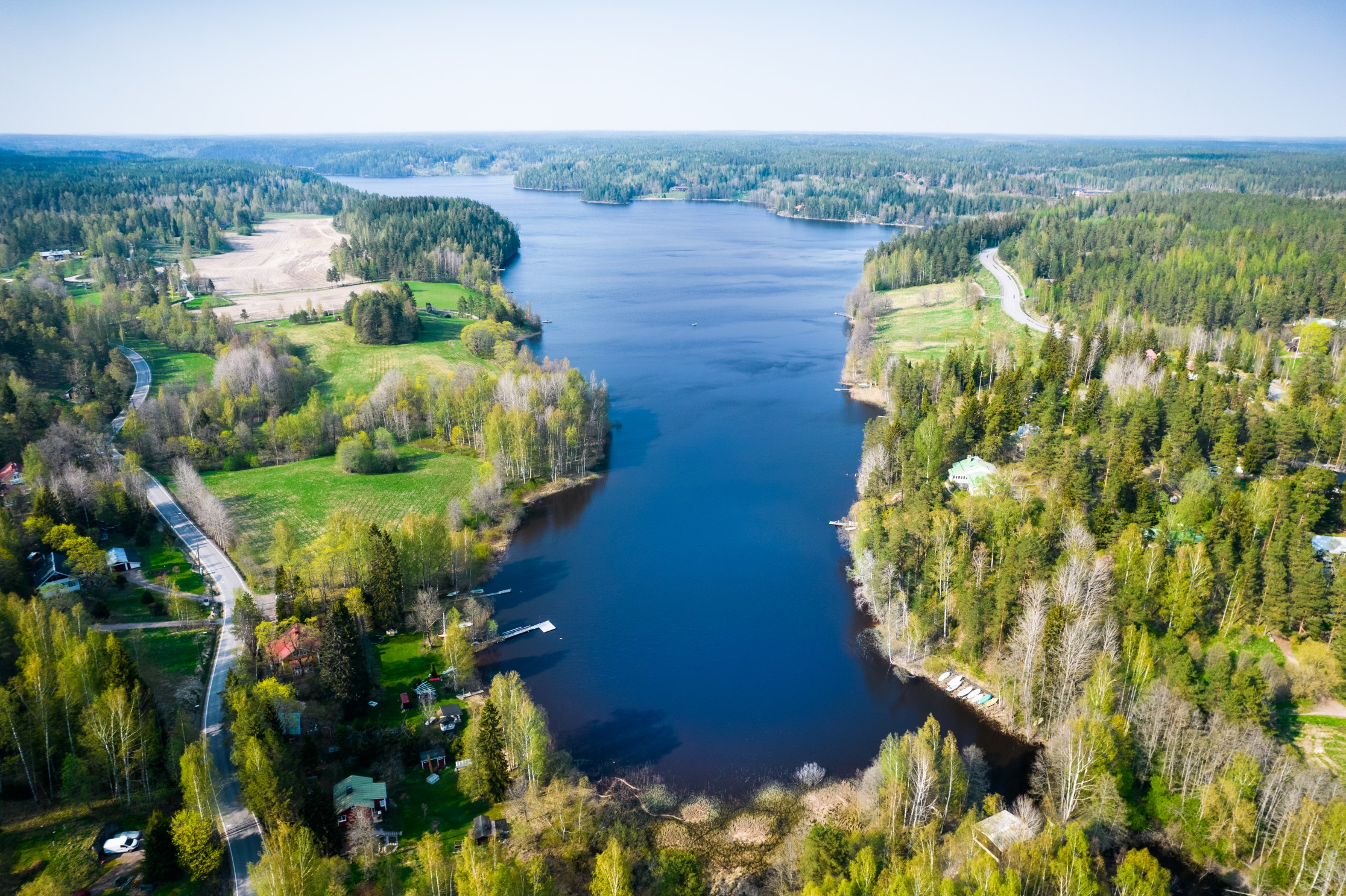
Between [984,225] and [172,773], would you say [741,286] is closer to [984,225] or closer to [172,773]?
[984,225]

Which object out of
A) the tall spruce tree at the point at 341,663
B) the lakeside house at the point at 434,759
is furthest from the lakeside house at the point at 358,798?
the tall spruce tree at the point at 341,663

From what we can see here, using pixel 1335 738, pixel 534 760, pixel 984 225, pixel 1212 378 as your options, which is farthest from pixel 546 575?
pixel 984 225

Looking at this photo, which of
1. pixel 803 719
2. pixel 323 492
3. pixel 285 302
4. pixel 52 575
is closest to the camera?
pixel 803 719

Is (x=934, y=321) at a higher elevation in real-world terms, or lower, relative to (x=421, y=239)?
lower

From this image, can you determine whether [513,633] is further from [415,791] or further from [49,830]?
[49,830]

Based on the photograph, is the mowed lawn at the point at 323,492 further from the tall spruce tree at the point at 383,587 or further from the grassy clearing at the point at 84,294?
the grassy clearing at the point at 84,294

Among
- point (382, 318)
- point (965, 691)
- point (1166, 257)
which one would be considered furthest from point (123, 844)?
point (1166, 257)

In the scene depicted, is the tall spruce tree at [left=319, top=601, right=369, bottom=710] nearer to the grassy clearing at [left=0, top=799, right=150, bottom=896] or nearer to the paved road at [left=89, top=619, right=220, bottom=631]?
the grassy clearing at [left=0, top=799, right=150, bottom=896]
